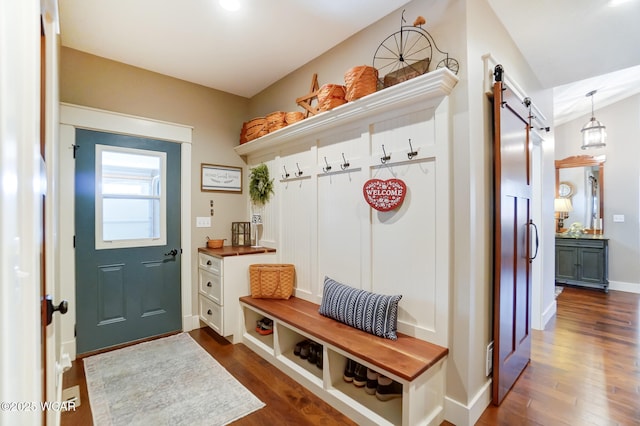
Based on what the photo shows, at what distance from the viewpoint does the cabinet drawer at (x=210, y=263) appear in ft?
9.73

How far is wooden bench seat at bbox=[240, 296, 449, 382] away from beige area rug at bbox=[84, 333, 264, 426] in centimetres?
62

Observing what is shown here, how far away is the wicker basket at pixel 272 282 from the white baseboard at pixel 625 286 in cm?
575

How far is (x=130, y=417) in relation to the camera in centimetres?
191

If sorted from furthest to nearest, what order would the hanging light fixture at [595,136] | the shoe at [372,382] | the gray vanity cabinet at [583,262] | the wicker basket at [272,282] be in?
the gray vanity cabinet at [583,262] < the hanging light fixture at [595,136] < the wicker basket at [272,282] < the shoe at [372,382]

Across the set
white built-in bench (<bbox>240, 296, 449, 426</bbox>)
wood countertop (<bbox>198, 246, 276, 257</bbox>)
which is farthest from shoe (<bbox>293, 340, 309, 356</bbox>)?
wood countertop (<bbox>198, 246, 276, 257</bbox>)

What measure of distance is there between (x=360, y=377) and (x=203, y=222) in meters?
2.41

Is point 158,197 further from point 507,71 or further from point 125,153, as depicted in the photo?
point 507,71

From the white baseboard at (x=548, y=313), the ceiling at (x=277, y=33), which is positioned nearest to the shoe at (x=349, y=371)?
the white baseboard at (x=548, y=313)

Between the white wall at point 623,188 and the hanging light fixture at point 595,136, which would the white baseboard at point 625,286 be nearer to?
the white wall at point 623,188

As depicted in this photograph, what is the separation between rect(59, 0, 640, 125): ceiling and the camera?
6.97ft

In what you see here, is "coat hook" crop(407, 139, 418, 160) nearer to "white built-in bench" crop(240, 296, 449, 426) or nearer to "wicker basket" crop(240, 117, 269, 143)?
"white built-in bench" crop(240, 296, 449, 426)

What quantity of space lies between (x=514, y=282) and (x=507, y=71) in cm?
166

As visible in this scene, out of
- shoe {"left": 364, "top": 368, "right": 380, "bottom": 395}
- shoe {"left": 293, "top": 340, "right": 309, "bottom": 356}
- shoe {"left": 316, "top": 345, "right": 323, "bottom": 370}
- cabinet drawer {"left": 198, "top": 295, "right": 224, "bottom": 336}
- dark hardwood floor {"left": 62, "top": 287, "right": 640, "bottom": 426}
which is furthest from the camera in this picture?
cabinet drawer {"left": 198, "top": 295, "right": 224, "bottom": 336}

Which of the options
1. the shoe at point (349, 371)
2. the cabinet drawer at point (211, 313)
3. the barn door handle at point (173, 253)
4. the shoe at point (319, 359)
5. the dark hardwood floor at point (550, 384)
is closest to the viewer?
the dark hardwood floor at point (550, 384)
